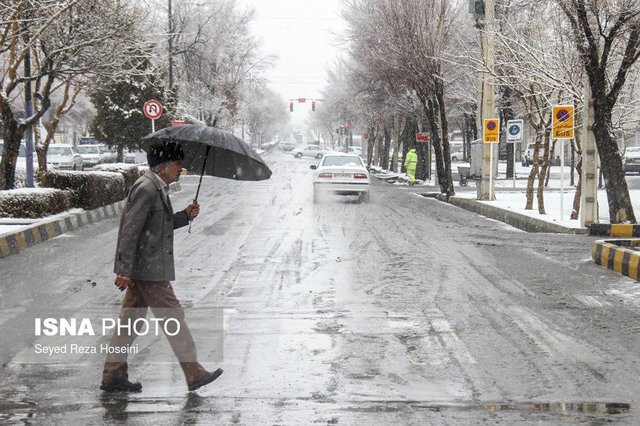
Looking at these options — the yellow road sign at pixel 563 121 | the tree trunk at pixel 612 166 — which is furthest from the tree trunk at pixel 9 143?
the tree trunk at pixel 612 166

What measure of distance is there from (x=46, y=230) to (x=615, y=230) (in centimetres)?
1057

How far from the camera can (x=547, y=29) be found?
78.5 feet

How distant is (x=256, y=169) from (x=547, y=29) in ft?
60.7

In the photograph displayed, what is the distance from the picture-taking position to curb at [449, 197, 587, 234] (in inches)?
727

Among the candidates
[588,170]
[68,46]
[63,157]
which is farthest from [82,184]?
[63,157]

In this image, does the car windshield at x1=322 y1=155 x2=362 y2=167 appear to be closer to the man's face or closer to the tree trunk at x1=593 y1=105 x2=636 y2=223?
the tree trunk at x1=593 y1=105 x2=636 y2=223

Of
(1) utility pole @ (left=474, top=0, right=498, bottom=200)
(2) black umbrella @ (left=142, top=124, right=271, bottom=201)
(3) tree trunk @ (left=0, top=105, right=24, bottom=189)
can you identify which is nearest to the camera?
(2) black umbrella @ (left=142, top=124, right=271, bottom=201)

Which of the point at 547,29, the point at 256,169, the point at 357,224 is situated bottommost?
the point at 357,224

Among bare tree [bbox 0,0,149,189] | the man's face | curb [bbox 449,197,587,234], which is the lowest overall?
curb [bbox 449,197,587,234]

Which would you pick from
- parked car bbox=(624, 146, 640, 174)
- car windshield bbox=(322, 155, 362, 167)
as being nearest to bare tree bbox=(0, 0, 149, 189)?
car windshield bbox=(322, 155, 362, 167)

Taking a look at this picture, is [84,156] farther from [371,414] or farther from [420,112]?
[371,414]

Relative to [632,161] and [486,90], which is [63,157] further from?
[632,161]

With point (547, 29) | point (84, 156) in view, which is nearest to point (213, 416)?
point (547, 29)

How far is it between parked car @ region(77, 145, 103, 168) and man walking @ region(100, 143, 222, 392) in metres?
47.0
